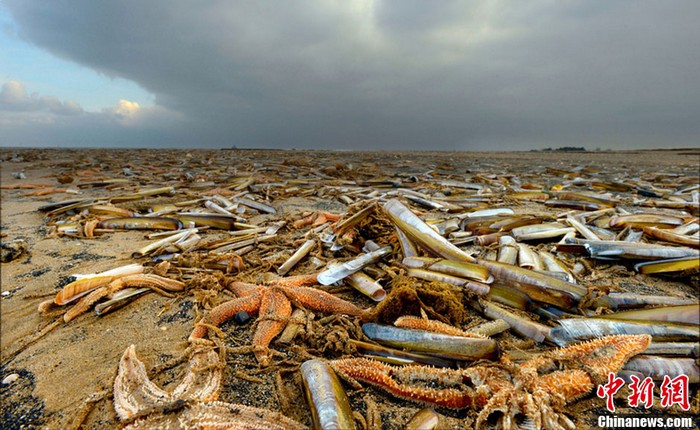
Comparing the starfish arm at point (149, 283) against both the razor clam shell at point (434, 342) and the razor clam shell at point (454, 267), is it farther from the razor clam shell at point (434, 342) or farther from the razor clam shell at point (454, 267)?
the razor clam shell at point (454, 267)

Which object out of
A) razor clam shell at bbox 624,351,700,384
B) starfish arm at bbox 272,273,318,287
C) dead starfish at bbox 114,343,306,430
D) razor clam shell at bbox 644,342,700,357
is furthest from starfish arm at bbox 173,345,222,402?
razor clam shell at bbox 644,342,700,357

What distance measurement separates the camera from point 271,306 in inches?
103

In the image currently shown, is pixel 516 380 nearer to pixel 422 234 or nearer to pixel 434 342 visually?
pixel 434 342

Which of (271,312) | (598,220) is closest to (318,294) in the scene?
(271,312)

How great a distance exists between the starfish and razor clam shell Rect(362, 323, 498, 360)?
33cm

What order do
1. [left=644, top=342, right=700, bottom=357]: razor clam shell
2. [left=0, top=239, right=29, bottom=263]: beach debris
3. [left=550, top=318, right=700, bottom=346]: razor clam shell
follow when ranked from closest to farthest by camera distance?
[left=644, top=342, right=700, bottom=357]: razor clam shell
[left=550, top=318, right=700, bottom=346]: razor clam shell
[left=0, top=239, right=29, bottom=263]: beach debris

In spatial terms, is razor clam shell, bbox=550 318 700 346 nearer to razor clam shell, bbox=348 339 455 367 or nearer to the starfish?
razor clam shell, bbox=348 339 455 367

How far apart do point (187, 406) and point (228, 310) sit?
0.97 meters

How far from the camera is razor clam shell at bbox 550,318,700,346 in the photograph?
2012 millimetres

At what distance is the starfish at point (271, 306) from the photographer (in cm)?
→ 240

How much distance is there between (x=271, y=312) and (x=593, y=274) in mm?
2983

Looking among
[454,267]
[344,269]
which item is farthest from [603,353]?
[344,269]

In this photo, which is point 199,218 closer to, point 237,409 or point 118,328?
point 118,328

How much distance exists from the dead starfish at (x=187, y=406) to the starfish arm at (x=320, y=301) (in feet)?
2.76
